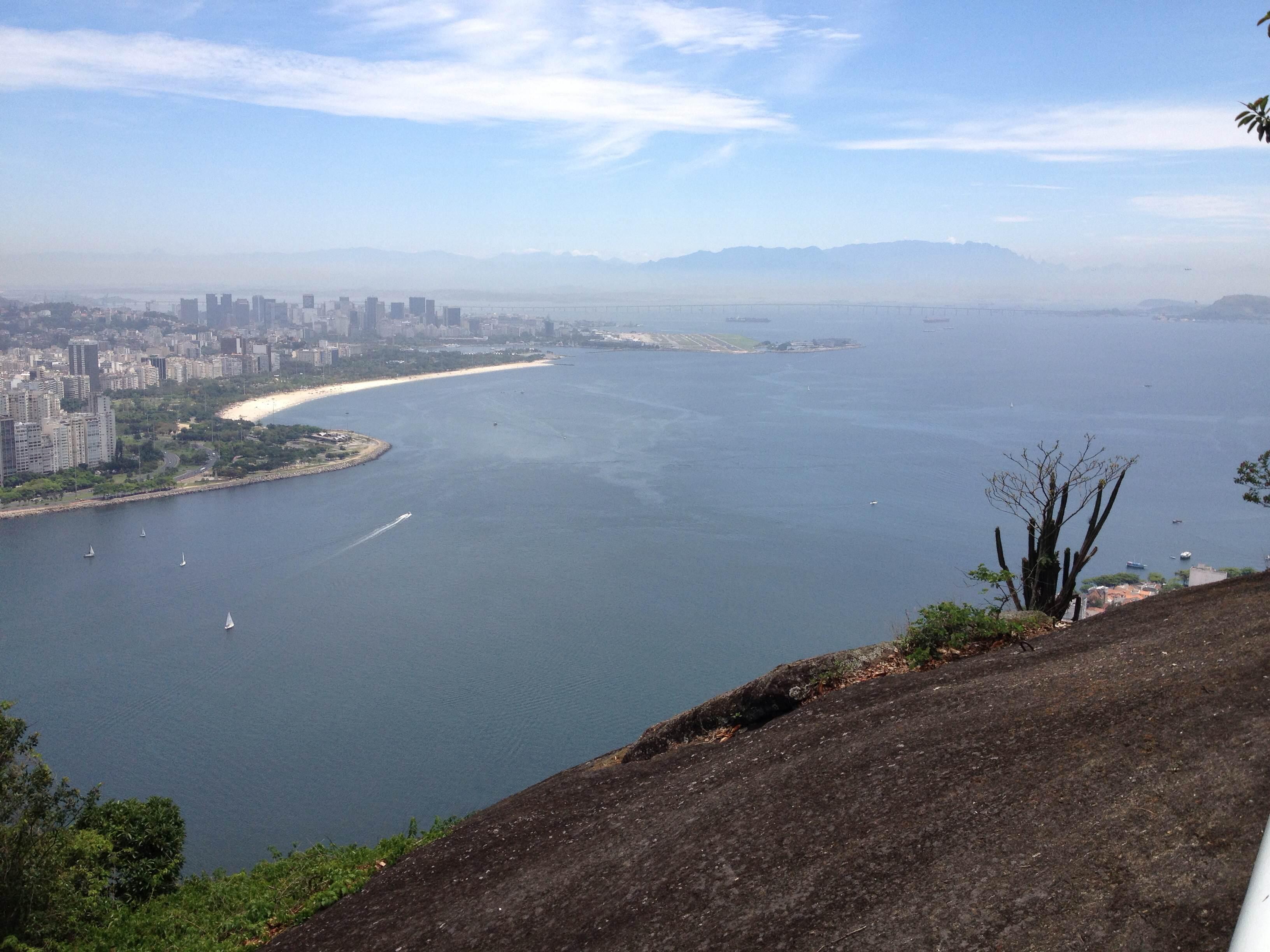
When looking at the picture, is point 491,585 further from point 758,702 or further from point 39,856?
point 758,702

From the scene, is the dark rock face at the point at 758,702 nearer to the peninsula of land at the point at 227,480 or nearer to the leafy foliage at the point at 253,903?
the leafy foliage at the point at 253,903

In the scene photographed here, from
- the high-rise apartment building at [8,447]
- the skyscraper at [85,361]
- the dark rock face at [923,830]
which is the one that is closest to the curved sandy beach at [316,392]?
the skyscraper at [85,361]

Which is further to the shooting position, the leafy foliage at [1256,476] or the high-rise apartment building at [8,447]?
the high-rise apartment building at [8,447]

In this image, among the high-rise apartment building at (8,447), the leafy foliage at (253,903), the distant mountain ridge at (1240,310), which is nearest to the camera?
the leafy foliage at (253,903)

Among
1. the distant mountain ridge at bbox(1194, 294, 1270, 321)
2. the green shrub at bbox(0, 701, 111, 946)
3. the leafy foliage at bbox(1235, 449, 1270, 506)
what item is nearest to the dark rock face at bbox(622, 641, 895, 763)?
the green shrub at bbox(0, 701, 111, 946)

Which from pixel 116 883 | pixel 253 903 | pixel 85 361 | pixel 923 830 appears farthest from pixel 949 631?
pixel 85 361
